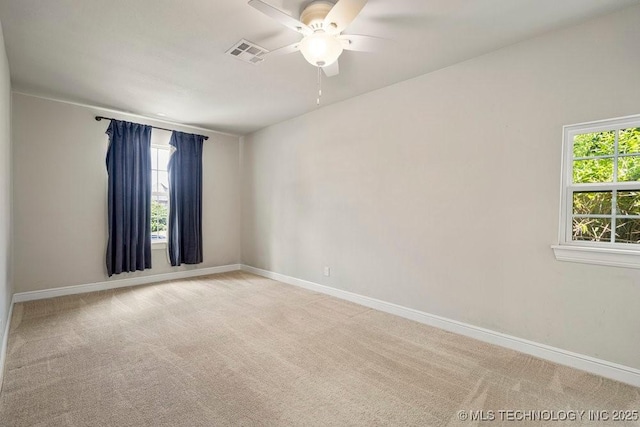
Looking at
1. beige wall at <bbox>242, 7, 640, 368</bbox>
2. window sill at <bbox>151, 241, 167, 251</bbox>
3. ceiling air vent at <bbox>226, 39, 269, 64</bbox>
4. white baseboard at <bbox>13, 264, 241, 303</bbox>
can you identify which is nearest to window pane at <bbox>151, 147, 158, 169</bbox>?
window sill at <bbox>151, 241, 167, 251</bbox>

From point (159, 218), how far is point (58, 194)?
1329 mm

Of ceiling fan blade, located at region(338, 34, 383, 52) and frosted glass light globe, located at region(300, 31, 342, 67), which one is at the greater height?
ceiling fan blade, located at region(338, 34, 383, 52)

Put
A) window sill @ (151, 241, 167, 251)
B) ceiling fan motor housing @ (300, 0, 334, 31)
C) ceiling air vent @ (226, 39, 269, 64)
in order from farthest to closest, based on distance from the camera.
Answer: window sill @ (151, 241, 167, 251) < ceiling air vent @ (226, 39, 269, 64) < ceiling fan motor housing @ (300, 0, 334, 31)

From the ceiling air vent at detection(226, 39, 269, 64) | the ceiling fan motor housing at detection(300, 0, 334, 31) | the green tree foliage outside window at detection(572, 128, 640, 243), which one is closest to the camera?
the ceiling fan motor housing at detection(300, 0, 334, 31)

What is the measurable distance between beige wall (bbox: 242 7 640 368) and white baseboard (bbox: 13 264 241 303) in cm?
227

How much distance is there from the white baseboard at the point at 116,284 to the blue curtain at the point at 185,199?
0.75 feet

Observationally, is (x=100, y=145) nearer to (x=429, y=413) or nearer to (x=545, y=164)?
(x=429, y=413)

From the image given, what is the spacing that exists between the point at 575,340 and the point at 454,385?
1075 millimetres

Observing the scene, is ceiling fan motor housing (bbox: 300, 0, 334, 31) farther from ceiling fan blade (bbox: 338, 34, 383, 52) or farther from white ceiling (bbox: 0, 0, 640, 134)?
ceiling fan blade (bbox: 338, 34, 383, 52)

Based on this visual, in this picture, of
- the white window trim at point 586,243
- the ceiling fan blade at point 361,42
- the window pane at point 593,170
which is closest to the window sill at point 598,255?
the white window trim at point 586,243

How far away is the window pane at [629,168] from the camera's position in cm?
212

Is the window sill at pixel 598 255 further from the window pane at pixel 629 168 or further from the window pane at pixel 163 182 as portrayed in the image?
the window pane at pixel 163 182

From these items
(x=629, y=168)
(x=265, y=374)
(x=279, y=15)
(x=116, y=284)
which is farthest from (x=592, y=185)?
(x=116, y=284)

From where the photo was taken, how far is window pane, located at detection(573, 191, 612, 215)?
224 centimetres
